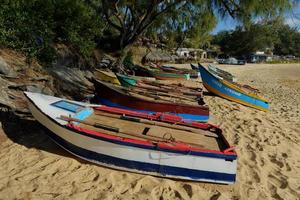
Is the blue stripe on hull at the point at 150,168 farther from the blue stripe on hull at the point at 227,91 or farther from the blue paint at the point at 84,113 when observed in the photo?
the blue stripe on hull at the point at 227,91

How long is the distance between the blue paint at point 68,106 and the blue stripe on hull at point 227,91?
7.37 m

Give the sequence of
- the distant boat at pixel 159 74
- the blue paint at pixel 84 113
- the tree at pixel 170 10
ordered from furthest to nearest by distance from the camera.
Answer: the distant boat at pixel 159 74 < the tree at pixel 170 10 < the blue paint at pixel 84 113

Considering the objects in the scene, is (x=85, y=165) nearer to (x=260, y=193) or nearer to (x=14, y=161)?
(x=14, y=161)

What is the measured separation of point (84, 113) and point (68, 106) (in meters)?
0.35

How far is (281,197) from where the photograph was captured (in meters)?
4.30

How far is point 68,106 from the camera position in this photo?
562 cm

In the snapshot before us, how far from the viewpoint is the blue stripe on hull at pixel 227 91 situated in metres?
10.7

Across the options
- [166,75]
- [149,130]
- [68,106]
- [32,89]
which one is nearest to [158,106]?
[149,130]

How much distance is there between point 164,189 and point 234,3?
9.37 metres

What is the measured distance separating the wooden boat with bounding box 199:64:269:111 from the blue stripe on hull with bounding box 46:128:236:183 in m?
6.96

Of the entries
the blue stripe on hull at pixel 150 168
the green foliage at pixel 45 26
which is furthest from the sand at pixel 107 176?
the green foliage at pixel 45 26

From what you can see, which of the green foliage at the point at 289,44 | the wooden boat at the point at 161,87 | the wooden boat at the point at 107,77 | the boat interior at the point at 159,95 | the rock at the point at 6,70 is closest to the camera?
the rock at the point at 6,70

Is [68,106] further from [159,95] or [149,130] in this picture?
[159,95]

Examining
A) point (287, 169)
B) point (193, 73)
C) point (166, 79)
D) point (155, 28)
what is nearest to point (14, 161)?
point (287, 169)
